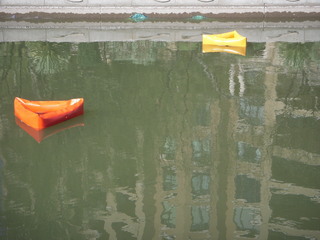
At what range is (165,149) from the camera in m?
14.8

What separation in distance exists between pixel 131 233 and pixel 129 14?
→ 16481 mm

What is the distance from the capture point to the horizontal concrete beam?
24.4m

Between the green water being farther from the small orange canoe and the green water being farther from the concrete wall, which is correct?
the concrete wall

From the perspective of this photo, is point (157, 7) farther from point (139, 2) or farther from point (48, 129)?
point (48, 129)

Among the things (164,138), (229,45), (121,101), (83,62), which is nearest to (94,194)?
(164,138)

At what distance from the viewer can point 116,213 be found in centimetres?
1202

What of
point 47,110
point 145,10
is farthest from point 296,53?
point 47,110

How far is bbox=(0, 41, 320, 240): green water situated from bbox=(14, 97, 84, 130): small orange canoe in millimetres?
250

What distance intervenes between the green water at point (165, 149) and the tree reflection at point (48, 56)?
90mm

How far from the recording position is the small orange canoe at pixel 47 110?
15.3 m

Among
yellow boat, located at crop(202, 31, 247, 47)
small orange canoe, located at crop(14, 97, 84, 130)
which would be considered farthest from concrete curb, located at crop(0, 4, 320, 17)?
small orange canoe, located at crop(14, 97, 84, 130)

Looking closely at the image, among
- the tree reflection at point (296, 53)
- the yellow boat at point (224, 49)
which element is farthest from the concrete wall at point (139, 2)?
the yellow boat at point (224, 49)

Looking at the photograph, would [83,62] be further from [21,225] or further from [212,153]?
[21,225]

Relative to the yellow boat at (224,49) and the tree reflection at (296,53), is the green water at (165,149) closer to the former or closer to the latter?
the tree reflection at (296,53)
